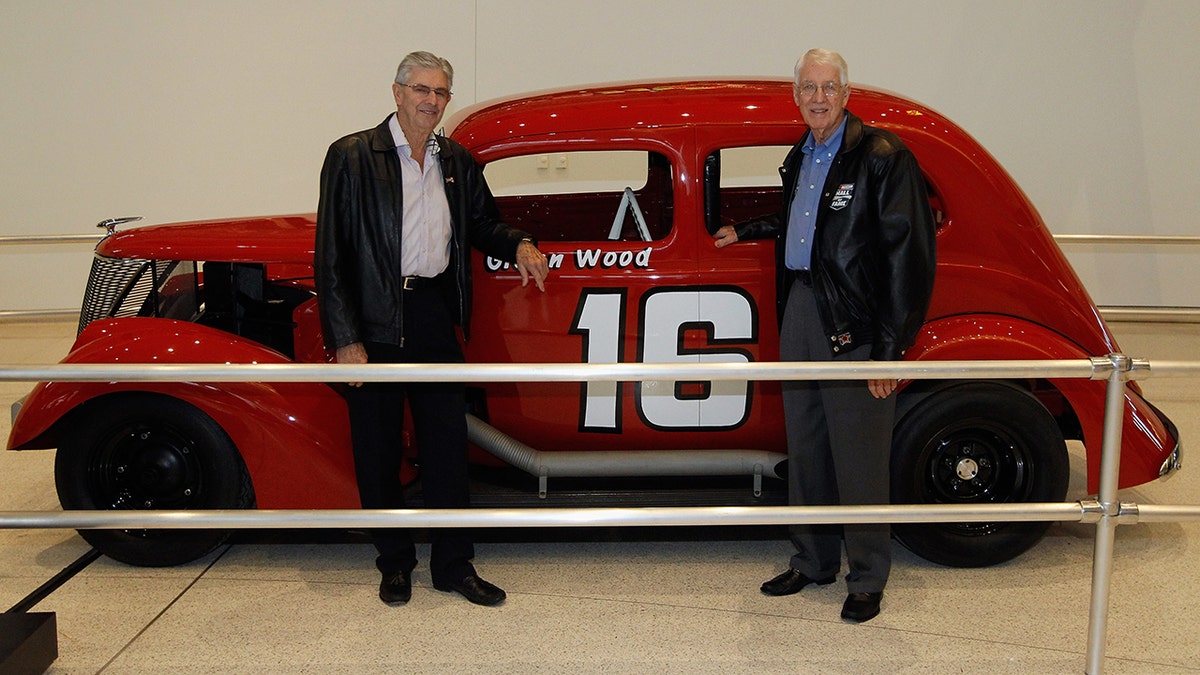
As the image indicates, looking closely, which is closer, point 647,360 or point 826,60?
point 826,60

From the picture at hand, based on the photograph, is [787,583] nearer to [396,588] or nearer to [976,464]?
[976,464]

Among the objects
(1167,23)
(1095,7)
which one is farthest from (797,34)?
(1167,23)

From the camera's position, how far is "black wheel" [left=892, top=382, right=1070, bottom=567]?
4137 mm

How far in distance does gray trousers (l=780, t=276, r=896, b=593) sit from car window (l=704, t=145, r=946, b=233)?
70 centimetres

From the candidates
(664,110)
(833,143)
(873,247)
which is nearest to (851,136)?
(833,143)

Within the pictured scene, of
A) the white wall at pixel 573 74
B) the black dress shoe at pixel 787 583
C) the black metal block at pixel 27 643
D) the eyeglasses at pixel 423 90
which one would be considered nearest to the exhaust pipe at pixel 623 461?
the black dress shoe at pixel 787 583

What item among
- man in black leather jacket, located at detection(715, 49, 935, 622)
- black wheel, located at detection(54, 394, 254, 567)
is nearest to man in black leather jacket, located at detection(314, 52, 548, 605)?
black wheel, located at detection(54, 394, 254, 567)

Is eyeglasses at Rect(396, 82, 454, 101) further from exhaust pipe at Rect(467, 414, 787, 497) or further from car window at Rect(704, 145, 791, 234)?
exhaust pipe at Rect(467, 414, 787, 497)

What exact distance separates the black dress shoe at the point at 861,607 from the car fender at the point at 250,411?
6.06 ft

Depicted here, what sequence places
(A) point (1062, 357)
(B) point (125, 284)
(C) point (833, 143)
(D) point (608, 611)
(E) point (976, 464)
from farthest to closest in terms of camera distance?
(B) point (125, 284)
(E) point (976, 464)
(A) point (1062, 357)
(D) point (608, 611)
(C) point (833, 143)

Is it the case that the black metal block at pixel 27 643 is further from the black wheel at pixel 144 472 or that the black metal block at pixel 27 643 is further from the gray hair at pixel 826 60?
the gray hair at pixel 826 60

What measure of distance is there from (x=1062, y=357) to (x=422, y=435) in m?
2.38

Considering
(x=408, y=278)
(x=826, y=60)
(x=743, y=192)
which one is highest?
(x=826, y=60)

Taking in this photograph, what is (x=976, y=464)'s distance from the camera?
4.25 meters
